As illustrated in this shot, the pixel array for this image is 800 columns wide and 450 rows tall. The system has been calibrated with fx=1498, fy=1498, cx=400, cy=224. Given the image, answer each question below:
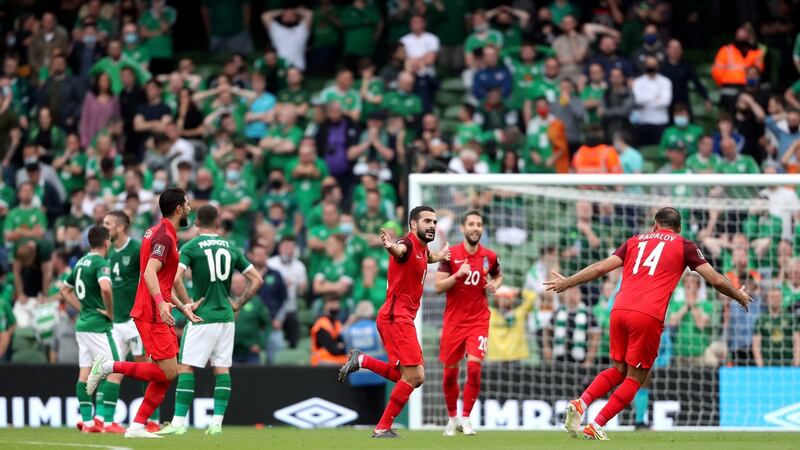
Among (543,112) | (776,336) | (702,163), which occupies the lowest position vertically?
(776,336)

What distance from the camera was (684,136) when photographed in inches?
853

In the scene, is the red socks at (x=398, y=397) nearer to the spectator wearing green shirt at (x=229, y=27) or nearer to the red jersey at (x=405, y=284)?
the red jersey at (x=405, y=284)

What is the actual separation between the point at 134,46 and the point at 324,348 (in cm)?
836

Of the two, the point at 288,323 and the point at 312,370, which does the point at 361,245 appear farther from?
the point at 312,370

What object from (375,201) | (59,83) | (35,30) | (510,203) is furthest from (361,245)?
(35,30)

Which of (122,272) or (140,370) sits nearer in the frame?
(140,370)

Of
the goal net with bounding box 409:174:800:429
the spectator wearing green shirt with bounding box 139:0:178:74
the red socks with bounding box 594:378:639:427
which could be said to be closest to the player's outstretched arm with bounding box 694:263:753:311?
the red socks with bounding box 594:378:639:427

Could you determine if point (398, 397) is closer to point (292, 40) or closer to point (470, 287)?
point (470, 287)

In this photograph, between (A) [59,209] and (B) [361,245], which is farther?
(A) [59,209]

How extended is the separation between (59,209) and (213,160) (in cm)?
245

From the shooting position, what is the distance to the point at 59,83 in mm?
23969

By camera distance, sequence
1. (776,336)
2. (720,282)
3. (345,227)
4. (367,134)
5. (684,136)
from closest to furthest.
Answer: (720,282) < (776,336) < (345,227) < (684,136) < (367,134)

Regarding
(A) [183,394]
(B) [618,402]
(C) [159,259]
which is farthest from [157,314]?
(B) [618,402]

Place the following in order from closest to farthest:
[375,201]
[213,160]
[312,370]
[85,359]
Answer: [85,359], [312,370], [375,201], [213,160]
